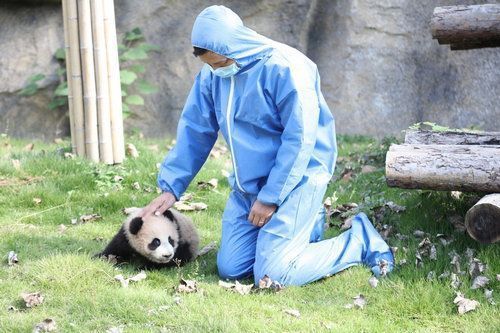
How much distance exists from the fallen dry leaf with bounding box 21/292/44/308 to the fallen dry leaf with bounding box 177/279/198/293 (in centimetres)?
73

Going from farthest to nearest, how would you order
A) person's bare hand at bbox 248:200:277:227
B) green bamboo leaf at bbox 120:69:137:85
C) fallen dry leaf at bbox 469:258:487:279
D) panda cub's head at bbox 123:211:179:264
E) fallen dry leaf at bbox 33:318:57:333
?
green bamboo leaf at bbox 120:69:137:85 < panda cub's head at bbox 123:211:179:264 < person's bare hand at bbox 248:200:277:227 < fallen dry leaf at bbox 469:258:487:279 < fallen dry leaf at bbox 33:318:57:333

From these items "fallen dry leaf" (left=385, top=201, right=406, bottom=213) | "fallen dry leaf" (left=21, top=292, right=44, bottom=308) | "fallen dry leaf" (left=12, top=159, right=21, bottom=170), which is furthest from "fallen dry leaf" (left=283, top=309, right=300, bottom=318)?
"fallen dry leaf" (left=12, top=159, right=21, bottom=170)

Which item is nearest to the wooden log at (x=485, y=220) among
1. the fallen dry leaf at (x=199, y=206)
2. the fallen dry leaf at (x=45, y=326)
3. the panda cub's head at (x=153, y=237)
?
the panda cub's head at (x=153, y=237)

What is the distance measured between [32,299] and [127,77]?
187 inches

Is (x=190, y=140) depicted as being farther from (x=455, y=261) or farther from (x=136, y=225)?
(x=455, y=261)

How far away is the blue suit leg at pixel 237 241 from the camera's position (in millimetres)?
4688

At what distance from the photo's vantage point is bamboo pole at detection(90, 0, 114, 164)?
6.66 metres

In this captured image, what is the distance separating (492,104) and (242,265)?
15.1ft

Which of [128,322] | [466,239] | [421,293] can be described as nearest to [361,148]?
[466,239]

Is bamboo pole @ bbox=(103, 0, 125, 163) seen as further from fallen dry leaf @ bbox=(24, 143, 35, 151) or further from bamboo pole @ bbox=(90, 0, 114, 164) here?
fallen dry leaf @ bbox=(24, 143, 35, 151)

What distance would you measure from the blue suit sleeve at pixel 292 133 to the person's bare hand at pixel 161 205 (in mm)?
673

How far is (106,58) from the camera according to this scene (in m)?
6.77

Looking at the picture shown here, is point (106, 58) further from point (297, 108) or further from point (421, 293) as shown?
point (421, 293)

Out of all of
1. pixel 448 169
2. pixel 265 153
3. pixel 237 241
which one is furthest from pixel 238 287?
pixel 448 169
